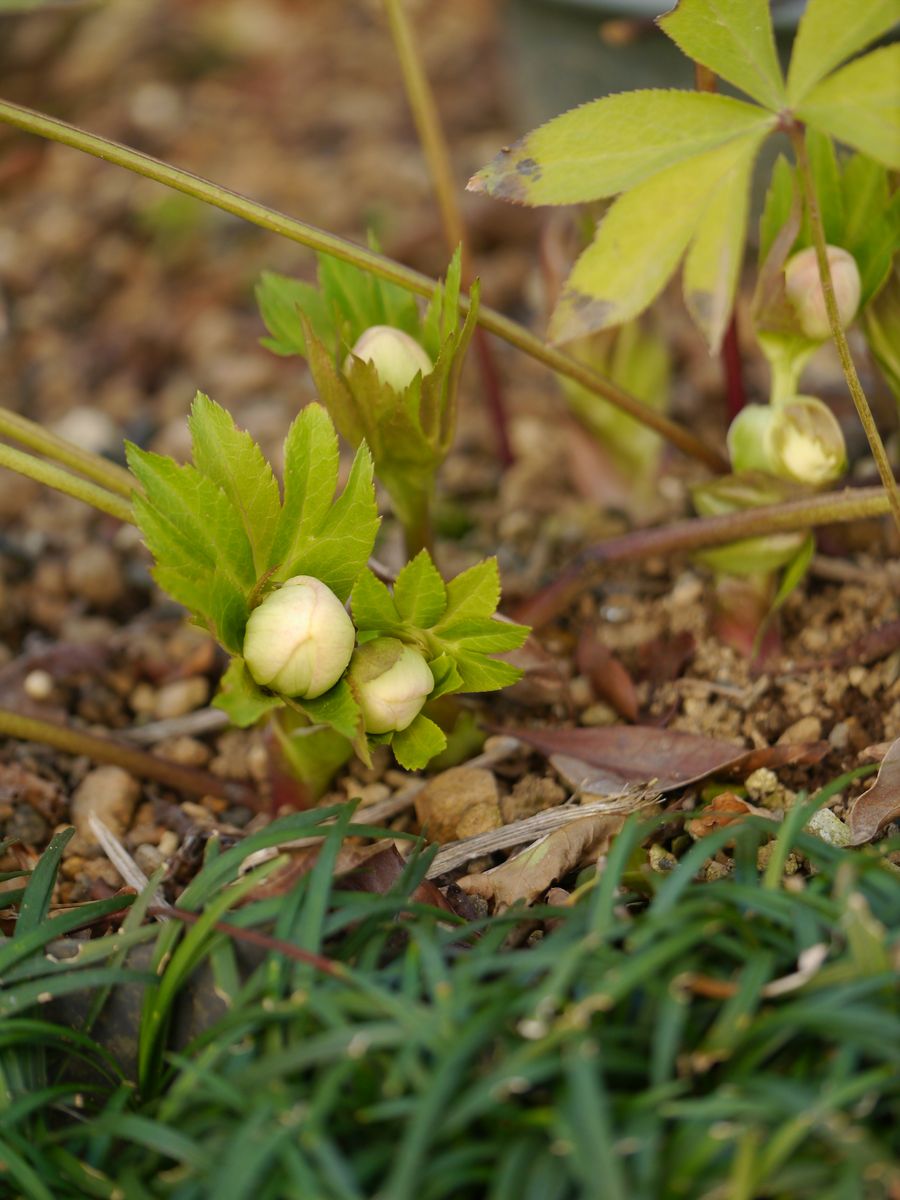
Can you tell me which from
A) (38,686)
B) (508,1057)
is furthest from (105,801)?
(508,1057)

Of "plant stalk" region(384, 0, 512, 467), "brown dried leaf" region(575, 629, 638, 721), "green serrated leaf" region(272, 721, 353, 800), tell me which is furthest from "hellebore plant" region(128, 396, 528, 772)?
"plant stalk" region(384, 0, 512, 467)

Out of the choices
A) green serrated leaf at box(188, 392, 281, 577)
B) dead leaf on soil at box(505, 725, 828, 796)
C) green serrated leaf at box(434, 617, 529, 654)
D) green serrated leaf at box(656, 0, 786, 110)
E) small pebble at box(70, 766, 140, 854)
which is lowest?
small pebble at box(70, 766, 140, 854)

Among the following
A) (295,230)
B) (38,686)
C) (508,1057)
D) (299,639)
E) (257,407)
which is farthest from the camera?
(257,407)

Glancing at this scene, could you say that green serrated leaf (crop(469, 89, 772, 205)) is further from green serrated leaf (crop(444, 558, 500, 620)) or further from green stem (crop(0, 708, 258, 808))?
green stem (crop(0, 708, 258, 808))

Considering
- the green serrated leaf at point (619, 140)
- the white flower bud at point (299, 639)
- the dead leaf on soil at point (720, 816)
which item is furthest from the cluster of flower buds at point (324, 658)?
the green serrated leaf at point (619, 140)

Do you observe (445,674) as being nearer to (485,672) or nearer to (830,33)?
(485,672)

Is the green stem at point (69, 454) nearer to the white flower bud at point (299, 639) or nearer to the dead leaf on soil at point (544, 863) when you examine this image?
the white flower bud at point (299, 639)

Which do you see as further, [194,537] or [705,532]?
[705,532]
